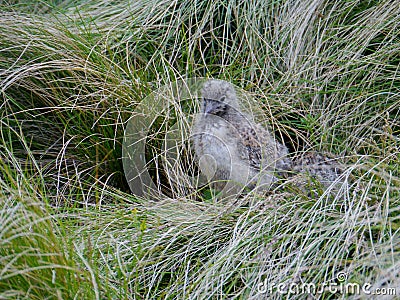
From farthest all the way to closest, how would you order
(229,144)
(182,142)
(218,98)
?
1. (218,98)
2. (229,144)
3. (182,142)

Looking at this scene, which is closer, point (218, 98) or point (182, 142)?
point (182, 142)

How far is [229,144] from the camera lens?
12.1 feet

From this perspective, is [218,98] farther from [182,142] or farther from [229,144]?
[182,142]

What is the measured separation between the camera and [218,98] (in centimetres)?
384

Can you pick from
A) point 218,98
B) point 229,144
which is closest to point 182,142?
point 229,144

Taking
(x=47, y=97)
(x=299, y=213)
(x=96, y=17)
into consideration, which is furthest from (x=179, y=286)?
(x=96, y=17)

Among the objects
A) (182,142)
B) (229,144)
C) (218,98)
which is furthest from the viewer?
(218,98)

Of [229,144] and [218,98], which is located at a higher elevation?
[218,98]

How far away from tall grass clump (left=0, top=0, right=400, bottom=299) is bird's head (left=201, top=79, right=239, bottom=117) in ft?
0.41

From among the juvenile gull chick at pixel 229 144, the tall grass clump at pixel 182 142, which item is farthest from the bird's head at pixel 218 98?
the tall grass clump at pixel 182 142

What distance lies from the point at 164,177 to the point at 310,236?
49.0 inches

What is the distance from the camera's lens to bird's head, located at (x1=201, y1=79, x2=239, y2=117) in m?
3.81

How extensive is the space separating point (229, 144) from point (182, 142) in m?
0.31

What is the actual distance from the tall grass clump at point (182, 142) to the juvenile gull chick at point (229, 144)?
122mm
